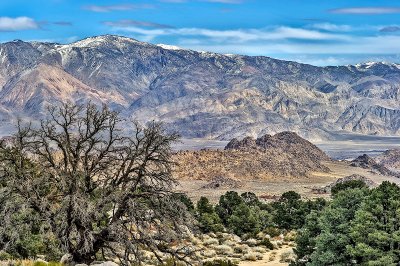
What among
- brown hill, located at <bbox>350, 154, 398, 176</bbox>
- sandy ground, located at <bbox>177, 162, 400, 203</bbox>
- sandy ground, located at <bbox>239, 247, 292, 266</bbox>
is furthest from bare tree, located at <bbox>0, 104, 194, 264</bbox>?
brown hill, located at <bbox>350, 154, 398, 176</bbox>

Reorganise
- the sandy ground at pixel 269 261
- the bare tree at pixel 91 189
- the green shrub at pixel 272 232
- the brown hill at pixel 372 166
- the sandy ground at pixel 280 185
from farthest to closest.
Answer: the brown hill at pixel 372 166
the sandy ground at pixel 280 185
the green shrub at pixel 272 232
the sandy ground at pixel 269 261
the bare tree at pixel 91 189

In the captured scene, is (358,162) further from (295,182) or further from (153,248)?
(153,248)

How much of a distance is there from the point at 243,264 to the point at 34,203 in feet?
72.2

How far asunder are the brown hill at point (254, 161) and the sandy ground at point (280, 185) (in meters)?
3.20

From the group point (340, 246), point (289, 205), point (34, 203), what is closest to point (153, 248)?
point (34, 203)

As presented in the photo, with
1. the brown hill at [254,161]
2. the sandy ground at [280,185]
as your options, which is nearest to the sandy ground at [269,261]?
the sandy ground at [280,185]

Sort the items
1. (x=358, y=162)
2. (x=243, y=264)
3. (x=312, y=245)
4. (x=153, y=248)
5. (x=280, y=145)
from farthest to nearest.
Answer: (x=358, y=162) → (x=280, y=145) → (x=243, y=264) → (x=312, y=245) → (x=153, y=248)

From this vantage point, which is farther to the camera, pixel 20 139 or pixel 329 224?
pixel 329 224

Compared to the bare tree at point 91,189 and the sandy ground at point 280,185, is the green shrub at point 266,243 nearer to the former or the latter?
the bare tree at point 91,189

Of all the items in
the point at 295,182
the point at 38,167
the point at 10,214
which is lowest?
the point at 295,182

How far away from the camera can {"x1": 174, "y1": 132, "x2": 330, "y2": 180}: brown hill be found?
149 metres

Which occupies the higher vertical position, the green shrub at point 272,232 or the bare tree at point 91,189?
the bare tree at point 91,189

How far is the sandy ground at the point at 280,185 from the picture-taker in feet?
401

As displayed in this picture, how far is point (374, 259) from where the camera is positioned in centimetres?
2498
